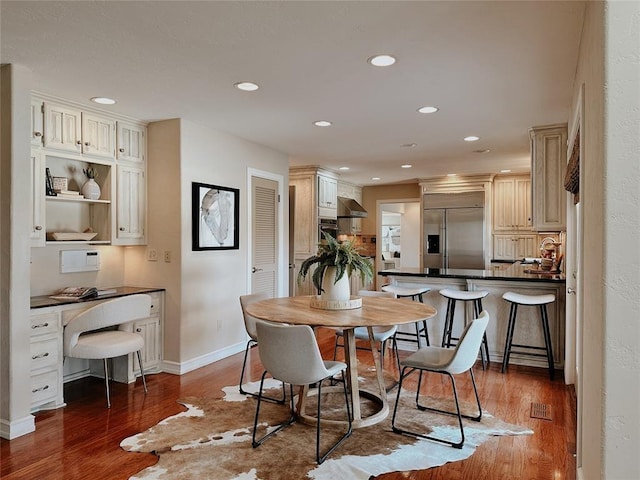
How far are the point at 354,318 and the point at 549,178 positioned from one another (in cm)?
281

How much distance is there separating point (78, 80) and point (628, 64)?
3.35 meters

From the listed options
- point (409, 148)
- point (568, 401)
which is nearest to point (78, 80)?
point (409, 148)

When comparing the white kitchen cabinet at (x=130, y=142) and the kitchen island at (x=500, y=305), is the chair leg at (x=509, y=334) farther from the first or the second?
the white kitchen cabinet at (x=130, y=142)

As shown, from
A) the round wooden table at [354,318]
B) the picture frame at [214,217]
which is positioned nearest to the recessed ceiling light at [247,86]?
the picture frame at [214,217]

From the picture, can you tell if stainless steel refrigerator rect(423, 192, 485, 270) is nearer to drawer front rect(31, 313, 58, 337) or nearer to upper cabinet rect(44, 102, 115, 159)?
upper cabinet rect(44, 102, 115, 159)

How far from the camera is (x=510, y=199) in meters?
7.76

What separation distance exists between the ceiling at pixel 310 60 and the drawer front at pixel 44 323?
1.74 m

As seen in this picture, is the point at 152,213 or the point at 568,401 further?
the point at 152,213

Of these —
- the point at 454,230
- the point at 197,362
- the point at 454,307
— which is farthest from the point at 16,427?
the point at 454,230

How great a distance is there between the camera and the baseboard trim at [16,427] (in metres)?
2.86

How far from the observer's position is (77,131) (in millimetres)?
3729

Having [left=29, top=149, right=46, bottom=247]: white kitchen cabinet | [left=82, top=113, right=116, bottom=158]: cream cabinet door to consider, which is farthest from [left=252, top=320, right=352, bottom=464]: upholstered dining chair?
[left=82, top=113, right=116, bottom=158]: cream cabinet door

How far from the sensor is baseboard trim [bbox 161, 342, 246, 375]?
421 centimetres

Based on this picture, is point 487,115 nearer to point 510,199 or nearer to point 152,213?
point 152,213
